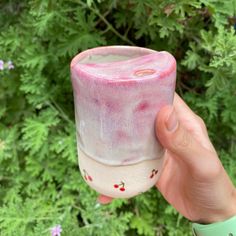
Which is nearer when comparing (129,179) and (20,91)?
(129,179)

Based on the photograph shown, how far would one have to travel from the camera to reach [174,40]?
1557 mm

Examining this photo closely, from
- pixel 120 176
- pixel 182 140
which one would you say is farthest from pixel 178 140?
pixel 120 176

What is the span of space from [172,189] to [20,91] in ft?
2.63

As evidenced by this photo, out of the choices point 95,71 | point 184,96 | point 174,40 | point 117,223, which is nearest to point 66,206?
point 117,223

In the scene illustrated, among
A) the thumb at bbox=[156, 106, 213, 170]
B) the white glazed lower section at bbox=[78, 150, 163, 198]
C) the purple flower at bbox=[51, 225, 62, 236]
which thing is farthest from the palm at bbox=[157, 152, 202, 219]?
the purple flower at bbox=[51, 225, 62, 236]

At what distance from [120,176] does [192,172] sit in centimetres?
24

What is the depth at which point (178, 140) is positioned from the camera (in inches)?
37.0

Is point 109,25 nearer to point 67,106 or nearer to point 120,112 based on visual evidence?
point 67,106

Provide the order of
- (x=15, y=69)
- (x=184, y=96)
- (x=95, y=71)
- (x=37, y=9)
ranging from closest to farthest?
(x=95, y=71) < (x=37, y=9) < (x=184, y=96) < (x=15, y=69)

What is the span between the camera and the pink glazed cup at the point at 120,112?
798mm

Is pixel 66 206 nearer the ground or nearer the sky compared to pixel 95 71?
nearer the ground

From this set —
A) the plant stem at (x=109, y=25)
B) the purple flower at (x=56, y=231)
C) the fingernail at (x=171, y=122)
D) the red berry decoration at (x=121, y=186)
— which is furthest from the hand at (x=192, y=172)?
the plant stem at (x=109, y=25)

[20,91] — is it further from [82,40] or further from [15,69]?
[82,40]

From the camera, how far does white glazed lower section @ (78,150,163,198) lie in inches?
35.6
